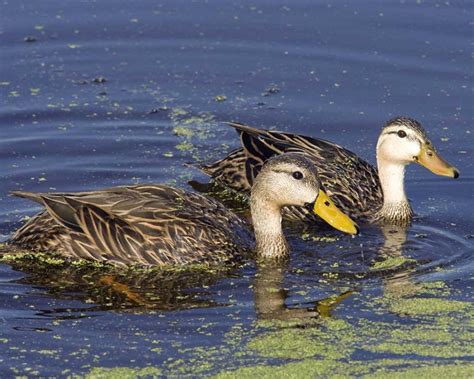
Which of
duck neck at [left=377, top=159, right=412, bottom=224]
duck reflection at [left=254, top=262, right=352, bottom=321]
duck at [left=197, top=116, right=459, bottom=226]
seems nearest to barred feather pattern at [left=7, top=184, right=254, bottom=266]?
duck reflection at [left=254, top=262, right=352, bottom=321]

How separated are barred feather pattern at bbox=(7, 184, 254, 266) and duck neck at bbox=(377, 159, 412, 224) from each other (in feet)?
6.36

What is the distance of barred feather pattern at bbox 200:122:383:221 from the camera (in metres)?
12.9

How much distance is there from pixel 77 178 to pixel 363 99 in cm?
335

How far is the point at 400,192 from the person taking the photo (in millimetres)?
12633

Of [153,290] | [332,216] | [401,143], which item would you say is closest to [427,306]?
[332,216]

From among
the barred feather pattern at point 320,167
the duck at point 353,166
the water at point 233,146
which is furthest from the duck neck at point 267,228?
the barred feather pattern at point 320,167

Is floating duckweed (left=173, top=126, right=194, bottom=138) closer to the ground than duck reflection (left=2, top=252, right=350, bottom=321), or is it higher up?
higher up

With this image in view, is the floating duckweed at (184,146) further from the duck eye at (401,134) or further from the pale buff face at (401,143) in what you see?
the duck eye at (401,134)

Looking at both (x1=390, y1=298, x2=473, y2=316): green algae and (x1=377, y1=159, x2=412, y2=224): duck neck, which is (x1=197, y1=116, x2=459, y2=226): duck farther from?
(x1=390, y1=298, x2=473, y2=316): green algae

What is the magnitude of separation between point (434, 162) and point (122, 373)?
466 cm

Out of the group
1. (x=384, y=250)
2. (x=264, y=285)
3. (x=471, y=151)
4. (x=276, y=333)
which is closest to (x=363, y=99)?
(x=471, y=151)

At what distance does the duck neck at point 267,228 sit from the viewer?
1152 cm

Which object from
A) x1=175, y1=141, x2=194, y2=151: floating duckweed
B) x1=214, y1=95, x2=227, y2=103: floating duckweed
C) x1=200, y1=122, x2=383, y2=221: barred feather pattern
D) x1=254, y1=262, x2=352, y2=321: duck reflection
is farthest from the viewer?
x1=214, y1=95, x2=227, y2=103: floating duckweed

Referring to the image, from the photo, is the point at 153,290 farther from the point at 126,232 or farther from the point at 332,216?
the point at 332,216
